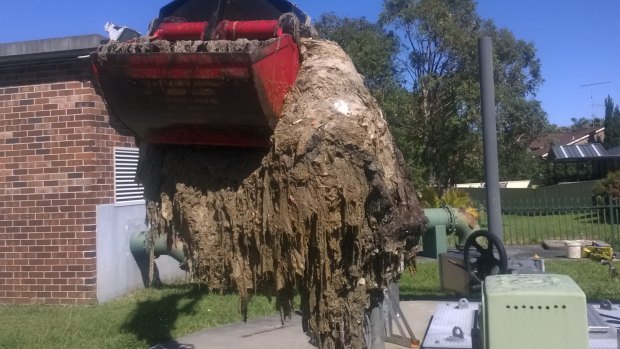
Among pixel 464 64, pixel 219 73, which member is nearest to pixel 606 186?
pixel 464 64

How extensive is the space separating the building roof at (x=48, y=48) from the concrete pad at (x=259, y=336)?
3.54 metres

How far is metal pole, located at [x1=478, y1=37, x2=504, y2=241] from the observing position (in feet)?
19.1

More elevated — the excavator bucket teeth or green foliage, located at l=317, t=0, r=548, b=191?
green foliage, located at l=317, t=0, r=548, b=191

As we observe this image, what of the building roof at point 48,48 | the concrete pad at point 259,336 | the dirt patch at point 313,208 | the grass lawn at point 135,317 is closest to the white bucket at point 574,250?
the grass lawn at point 135,317

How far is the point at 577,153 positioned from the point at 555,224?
1514 cm

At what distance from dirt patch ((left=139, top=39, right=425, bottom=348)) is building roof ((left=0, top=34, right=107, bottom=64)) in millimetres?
5830

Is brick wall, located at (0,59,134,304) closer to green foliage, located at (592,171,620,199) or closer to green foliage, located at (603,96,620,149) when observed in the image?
green foliage, located at (592,171,620,199)

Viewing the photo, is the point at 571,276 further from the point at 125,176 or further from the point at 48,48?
the point at 48,48

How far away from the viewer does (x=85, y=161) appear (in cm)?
880

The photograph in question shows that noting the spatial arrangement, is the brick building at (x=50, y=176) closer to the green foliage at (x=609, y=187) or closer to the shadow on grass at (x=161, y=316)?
the shadow on grass at (x=161, y=316)

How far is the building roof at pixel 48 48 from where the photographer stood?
28.3ft

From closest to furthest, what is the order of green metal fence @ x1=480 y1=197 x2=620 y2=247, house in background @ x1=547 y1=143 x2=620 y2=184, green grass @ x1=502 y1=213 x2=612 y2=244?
green metal fence @ x1=480 y1=197 x2=620 y2=247
green grass @ x1=502 y1=213 x2=612 y2=244
house in background @ x1=547 y1=143 x2=620 y2=184

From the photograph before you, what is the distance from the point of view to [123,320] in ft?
26.0

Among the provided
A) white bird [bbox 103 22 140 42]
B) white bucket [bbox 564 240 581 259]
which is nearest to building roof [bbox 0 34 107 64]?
white bird [bbox 103 22 140 42]
